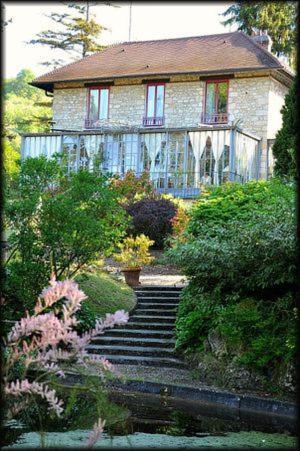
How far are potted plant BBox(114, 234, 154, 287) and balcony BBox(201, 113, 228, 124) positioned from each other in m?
12.4

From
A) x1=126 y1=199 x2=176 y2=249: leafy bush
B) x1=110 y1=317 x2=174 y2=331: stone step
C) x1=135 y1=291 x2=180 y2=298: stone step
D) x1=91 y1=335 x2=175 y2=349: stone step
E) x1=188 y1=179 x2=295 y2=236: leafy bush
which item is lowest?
x1=91 y1=335 x2=175 y2=349: stone step

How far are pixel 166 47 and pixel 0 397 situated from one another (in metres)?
29.1

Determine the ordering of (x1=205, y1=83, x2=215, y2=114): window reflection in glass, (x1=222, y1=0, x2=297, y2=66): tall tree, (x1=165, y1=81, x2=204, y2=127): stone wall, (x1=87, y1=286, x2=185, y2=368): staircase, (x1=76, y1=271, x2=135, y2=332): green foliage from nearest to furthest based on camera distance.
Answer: (x1=87, y1=286, x2=185, y2=368): staircase → (x1=76, y1=271, x2=135, y2=332): green foliage → (x1=205, y1=83, x2=215, y2=114): window reflection in glass → (x1=165, y1=81, x2=204, y2=127): stone wall → (x1=222, y1=0, x2=297, y2=66): tall tree

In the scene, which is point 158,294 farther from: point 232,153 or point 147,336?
point 232,153

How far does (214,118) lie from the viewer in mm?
27078

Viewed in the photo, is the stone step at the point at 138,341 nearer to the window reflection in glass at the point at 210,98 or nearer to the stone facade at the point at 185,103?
the stone facade at the point at 185,103

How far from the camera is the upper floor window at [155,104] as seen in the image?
27.8 meters

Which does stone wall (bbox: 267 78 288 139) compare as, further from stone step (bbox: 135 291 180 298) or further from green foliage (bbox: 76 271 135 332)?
stone step (bbox: 135 291 180 298)

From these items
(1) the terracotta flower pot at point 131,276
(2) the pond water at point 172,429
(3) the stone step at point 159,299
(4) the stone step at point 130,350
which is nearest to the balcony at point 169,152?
(1) the terracotta flower pot at point 131,276

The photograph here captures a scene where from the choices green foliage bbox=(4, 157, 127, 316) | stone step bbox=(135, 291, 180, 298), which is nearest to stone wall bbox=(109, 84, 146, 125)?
stone step bbox=(135, 291, 180, 298)

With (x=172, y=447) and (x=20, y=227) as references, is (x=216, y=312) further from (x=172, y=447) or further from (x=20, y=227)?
(x=172, y=447)

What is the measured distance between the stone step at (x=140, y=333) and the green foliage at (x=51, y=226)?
1.20 m

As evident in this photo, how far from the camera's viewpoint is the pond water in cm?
575

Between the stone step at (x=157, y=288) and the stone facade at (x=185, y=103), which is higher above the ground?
the stone facade at (x=185, y=103)
